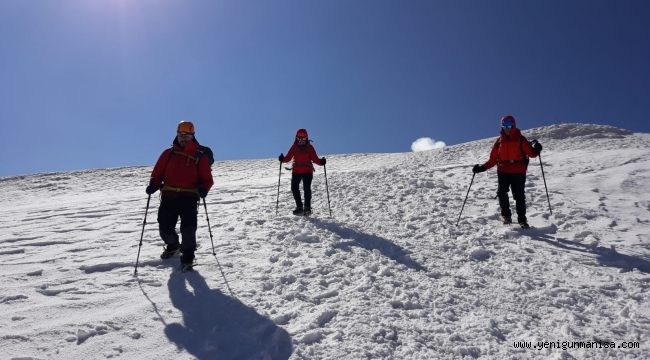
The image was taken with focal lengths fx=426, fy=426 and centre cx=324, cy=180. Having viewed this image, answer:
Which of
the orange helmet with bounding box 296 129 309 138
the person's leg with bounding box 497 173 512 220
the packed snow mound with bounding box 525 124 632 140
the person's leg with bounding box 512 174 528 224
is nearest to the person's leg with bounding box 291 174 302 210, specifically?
the orange helmet with bounding box 296 129 309 138

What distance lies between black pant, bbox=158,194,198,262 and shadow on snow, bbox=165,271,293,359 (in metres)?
0.85

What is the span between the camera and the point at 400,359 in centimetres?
429

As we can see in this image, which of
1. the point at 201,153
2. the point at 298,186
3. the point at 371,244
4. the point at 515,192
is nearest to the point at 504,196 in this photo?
the point at 515,192

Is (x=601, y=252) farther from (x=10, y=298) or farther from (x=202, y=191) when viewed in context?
(x=10, y=298)

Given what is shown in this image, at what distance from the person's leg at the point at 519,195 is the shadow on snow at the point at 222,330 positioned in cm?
624

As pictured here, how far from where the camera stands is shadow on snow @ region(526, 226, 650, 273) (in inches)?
264

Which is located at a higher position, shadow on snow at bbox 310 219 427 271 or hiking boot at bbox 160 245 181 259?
hiking boot at bbox 160 245 181 259

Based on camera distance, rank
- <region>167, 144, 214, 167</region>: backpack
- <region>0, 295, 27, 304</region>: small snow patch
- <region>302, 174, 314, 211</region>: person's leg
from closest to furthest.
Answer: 1. <region>0, 295, 27, 304</region>: small snow patch
2. <region>167, 144, 214, 167</region>: backpack
3. <region>302, 174, 314, 211</region>: person's leg

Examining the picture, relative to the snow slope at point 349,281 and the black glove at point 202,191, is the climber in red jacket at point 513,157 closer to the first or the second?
the snow slope at point 349,281

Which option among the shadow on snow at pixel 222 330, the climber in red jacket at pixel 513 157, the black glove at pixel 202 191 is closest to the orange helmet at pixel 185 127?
the black glove at pixel 202 191

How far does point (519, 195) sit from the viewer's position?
9.06 metres

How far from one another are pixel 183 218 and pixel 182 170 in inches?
29.8

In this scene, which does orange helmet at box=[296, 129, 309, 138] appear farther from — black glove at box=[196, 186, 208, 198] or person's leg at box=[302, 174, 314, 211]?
black glove at box=[196, 186, 208, 198]

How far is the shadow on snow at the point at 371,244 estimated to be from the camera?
7150mm
